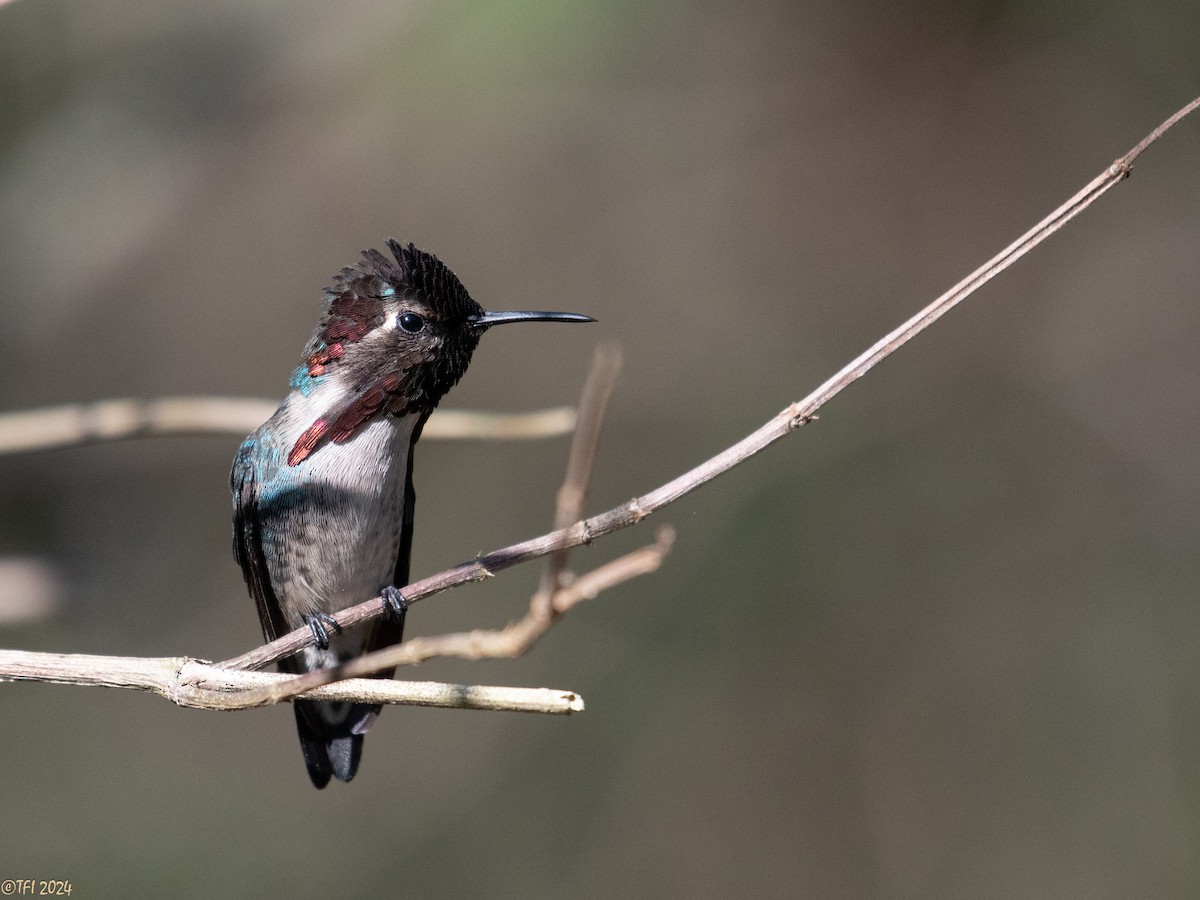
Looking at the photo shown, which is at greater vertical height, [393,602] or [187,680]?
[393,602]

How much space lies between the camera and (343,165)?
7777 mm

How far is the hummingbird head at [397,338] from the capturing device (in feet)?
11.3

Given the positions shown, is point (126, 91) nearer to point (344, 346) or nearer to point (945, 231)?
point (344, 346)

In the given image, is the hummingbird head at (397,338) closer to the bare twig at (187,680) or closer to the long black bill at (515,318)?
the long black bill at (515,318)

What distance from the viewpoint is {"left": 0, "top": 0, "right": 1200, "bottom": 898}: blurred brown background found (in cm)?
635

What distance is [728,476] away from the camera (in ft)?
22.5

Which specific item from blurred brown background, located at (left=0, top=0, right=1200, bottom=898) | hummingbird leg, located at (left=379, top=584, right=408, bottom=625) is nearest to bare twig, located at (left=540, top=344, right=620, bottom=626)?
hummingbird leg, located at (left=379, top=584, right=408, bottom=625)

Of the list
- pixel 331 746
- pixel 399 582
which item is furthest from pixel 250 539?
pixel 331 746

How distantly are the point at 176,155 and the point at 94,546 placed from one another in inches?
95.4

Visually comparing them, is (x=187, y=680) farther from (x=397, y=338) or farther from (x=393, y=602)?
(x=397, y=338)

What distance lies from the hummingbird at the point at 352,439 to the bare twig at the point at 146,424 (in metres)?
0.22

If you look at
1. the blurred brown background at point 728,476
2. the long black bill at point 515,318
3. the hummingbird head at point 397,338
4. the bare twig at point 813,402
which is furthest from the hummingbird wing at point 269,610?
the blurred brown background at point 728,476

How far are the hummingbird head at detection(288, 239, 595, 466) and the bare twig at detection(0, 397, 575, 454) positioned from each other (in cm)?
19

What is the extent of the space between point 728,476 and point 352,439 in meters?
3.72
